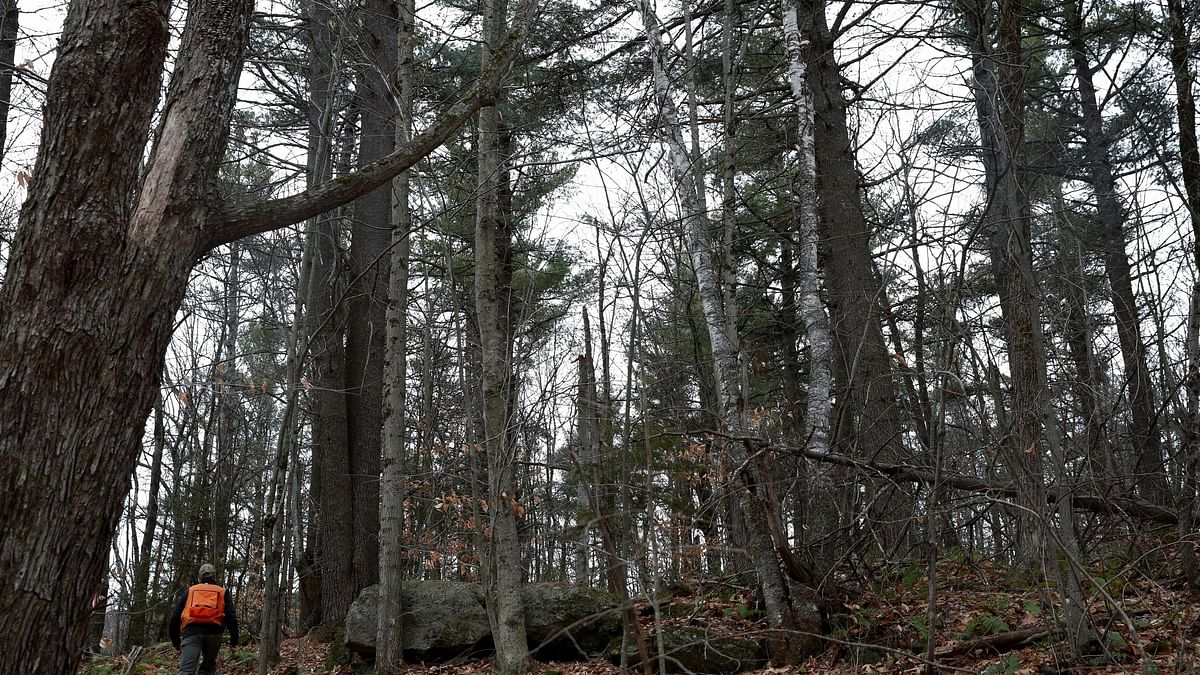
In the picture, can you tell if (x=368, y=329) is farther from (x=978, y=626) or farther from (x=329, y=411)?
(x=978, y=626)

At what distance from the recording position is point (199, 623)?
8469 mm

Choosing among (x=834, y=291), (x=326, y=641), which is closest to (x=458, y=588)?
(x=326, y=641)

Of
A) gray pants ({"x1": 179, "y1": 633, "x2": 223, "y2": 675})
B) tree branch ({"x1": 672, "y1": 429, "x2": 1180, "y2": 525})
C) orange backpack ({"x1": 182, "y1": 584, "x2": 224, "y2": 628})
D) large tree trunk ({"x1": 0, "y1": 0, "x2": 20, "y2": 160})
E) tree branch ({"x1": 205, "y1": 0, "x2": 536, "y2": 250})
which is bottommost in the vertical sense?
gray pants ({"x1": 179, "y1": 633, "x2": 223, "y2": 675})

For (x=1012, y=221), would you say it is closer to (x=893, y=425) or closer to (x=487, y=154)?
(x=893, y=425)

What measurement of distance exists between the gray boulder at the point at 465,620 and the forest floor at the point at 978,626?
0.29 metres

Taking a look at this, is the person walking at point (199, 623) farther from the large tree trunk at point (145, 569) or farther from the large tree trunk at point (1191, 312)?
the large tree trunk at point (1191, 312)

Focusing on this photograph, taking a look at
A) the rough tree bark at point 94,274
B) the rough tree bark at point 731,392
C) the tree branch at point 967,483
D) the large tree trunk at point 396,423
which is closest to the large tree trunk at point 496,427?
the large tree trunk at point 396,423

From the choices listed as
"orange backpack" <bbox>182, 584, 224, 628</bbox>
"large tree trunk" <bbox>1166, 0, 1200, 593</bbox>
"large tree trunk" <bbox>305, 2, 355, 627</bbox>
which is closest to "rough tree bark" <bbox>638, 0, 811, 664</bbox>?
"large tree trunk" <bbox>1166, 0, 1200, 593</bbox>

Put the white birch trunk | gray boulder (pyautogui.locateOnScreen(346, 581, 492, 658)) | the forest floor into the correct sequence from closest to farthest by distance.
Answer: the forest floor < the white birch trunk < gray boulder (pyautogui.locateOnScreen(346, 581, 492, 658))

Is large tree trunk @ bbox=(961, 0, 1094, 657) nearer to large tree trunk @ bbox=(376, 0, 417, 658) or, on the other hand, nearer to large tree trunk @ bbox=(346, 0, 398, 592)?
large tree trunk @ bbox=(376, 0, 417, 658)

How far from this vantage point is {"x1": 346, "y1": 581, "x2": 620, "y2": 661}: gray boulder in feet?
28.2

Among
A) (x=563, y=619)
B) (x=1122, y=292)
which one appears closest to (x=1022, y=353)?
(x=563, y=619)

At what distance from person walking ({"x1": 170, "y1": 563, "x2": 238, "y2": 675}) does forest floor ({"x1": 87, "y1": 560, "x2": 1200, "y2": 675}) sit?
6.71ft

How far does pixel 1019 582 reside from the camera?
7148 mm
